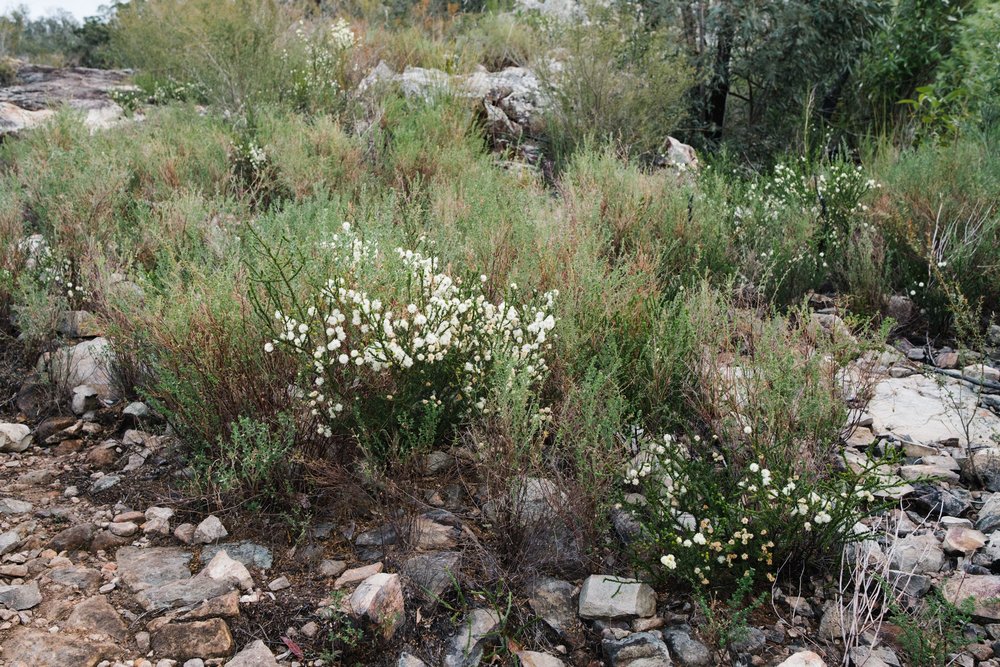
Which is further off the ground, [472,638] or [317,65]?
[317,65]

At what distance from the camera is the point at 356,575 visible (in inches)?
100

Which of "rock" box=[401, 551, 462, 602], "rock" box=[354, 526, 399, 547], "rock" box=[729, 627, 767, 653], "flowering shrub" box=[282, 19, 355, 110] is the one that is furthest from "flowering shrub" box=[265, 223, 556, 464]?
"flowering shrub" box=[282, 19, 355, 110]

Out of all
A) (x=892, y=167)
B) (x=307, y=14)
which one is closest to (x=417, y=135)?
(x=892, y=167)

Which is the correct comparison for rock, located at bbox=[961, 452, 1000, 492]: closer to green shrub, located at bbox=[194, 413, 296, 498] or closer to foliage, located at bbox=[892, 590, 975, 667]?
foliage, located at bbox=[892, 590, 975, 667]

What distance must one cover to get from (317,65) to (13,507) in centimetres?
623

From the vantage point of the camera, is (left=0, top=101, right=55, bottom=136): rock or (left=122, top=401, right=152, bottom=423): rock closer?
(left=122, top=401, right=152, bottom=423): rock

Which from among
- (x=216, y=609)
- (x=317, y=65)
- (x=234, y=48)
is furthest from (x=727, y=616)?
(x=317, y=65)

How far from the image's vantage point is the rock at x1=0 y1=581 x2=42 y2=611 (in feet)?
7.89

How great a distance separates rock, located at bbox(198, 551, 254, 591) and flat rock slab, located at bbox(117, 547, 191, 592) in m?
0.09

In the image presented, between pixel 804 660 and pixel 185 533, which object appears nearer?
pixel 804 660

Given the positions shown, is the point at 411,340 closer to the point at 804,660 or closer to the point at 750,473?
the point at 750,473

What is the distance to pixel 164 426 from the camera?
3.36 metres

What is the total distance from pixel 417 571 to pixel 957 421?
2519 mm

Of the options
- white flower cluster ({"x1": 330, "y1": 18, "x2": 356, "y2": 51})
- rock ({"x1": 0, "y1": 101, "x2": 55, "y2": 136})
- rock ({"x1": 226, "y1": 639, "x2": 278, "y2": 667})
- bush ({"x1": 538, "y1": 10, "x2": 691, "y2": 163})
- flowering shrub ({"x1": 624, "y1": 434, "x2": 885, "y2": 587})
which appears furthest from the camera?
white flower cluster ({"x1": 330, "y1": 18, "x2": 356, "y2": 51})
